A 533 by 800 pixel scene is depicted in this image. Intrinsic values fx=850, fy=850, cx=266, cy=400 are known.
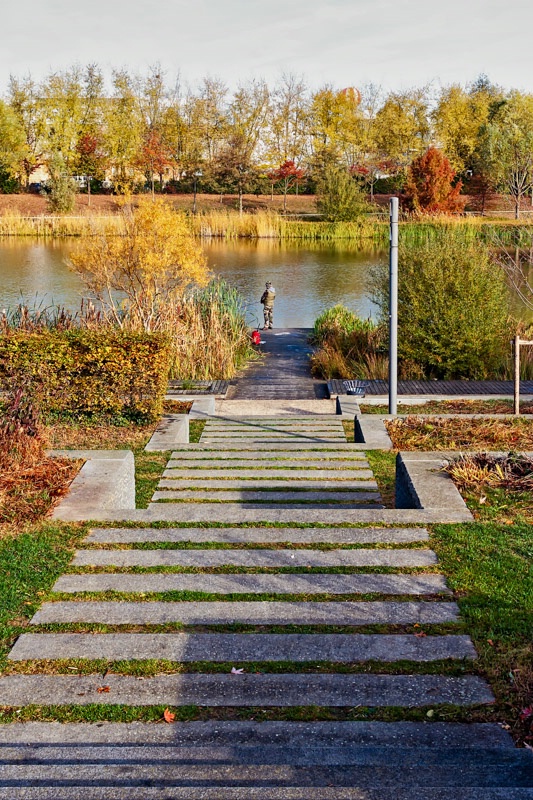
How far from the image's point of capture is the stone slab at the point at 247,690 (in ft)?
10.1

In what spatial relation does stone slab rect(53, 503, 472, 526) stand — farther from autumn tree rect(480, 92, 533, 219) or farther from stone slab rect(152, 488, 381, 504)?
autumn tree rect(480, 92, 533, 219)

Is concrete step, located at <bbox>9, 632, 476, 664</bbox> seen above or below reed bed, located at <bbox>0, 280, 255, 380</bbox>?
below

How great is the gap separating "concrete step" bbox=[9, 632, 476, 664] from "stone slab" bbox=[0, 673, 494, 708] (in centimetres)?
→ 14

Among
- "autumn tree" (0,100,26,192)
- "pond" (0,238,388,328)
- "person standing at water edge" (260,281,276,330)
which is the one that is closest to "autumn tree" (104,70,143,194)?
"autumn tree" (0,100,26,192)

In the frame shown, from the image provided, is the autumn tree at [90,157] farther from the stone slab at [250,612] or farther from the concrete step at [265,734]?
the concrete step at [265,734]

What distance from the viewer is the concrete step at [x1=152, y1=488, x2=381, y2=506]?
570cm

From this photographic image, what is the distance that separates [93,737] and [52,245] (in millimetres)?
35439

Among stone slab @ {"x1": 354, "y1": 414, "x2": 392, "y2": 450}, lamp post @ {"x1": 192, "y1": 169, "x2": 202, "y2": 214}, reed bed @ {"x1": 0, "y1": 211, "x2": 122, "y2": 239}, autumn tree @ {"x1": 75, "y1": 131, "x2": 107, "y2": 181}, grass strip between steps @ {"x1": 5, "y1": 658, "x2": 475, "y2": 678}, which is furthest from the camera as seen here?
autumn tree @ {"x1": 75, "y1": 131, "x2": 107, "y2": 181}

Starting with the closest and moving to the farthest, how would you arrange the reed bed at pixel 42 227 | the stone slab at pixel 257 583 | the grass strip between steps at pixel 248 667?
the grass strip between steps at pixel 248 667
the stone slab at pixel 257 583
the reed bed at pixel 42 227

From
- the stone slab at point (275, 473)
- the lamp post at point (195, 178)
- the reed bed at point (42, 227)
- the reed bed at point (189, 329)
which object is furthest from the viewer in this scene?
the lamp post at point (195, 178)

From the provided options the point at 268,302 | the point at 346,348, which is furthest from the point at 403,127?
Answer: the point at 346,348

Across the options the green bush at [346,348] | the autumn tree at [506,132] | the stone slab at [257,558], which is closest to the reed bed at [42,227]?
the autumn tree at [506,132]

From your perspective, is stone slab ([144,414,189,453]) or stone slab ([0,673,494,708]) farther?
stone slab ([144,414,189,453])

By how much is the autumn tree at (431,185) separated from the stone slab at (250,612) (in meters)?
37.8
